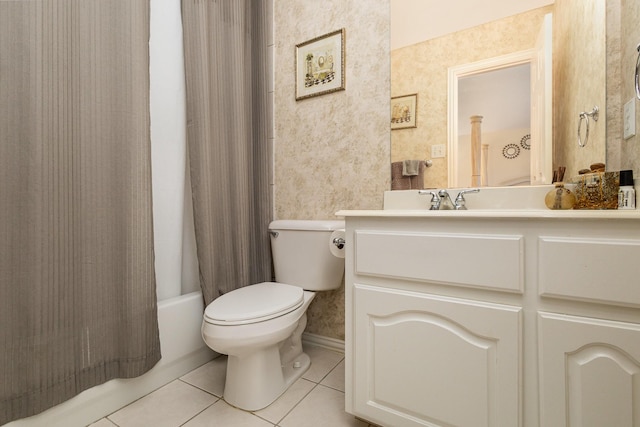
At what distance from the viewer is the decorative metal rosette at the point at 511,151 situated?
45.1 inches

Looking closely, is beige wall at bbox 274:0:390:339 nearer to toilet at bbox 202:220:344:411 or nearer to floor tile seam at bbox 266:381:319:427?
toilet at bbox 202:220:344:411

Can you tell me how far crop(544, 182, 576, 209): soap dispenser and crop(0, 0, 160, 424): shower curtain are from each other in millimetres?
1490

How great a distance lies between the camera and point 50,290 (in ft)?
3.03

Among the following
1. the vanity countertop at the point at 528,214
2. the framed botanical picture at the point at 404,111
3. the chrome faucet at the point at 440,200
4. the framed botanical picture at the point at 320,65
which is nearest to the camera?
the vanity countertop at the point at 528,214

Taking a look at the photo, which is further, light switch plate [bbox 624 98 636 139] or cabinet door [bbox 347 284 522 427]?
light switch plate [bbox 624 98 636 139]

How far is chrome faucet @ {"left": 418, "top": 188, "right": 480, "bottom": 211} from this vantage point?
1.18m

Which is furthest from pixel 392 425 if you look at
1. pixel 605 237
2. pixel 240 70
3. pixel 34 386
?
pixel 240 70

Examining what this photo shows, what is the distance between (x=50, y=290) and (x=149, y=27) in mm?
1052

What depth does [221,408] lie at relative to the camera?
116 centimetres

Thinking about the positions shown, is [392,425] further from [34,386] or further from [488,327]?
[34,386]

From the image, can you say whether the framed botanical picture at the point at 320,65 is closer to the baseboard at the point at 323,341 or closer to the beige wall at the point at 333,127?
the beige wall at the point at 333,127

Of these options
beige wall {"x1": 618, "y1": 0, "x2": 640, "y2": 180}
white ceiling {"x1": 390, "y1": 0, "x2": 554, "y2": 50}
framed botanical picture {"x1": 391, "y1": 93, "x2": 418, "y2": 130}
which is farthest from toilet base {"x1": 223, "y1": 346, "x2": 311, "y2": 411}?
white ceiling {"x1": 390, "y1": 0, "x2": 554, "y2": 50}

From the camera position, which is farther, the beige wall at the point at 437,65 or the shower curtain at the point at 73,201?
the beige wall at the point at 437,65

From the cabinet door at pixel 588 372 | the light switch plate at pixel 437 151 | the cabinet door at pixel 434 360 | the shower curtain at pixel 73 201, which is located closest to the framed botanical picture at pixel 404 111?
the light switch plate at pixel 437 151
